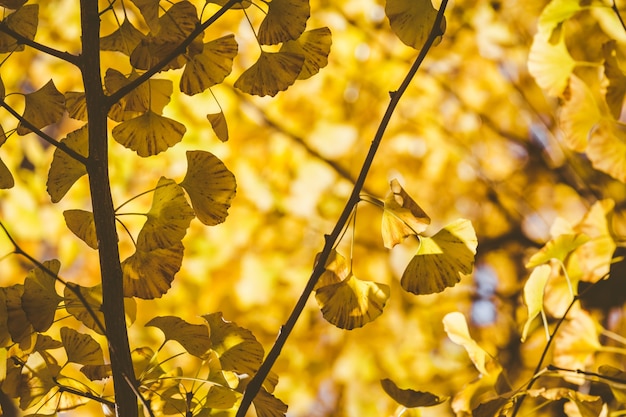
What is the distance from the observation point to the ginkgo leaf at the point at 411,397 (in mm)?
364

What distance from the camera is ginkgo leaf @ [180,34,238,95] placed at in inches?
13.2

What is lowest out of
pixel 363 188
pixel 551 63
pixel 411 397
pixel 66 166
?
pixel 411 397

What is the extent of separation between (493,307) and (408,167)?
0.37 meters

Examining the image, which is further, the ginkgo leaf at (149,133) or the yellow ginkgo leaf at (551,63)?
the yellow ginkgo leaf at (551,63)

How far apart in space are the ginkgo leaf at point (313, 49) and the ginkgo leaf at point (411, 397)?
0.18 m

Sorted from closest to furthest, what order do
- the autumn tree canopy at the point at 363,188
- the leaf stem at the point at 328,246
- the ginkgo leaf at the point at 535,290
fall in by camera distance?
the leaf stem at the point at 328,246 < the ginkgo leaf at the point at 535,290 < the autumn tree canopy at the point at 363,188

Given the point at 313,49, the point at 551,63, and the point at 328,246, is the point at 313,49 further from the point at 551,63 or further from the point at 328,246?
the point at 551,63

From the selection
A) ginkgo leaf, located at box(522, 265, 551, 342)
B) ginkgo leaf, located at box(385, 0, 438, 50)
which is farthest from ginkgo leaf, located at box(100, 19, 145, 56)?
ginkgo leaf, located at box(522, 265, 551, 342)

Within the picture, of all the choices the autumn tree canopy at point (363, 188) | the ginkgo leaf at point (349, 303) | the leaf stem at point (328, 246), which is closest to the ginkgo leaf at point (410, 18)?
the leaf stem at point (328, 246)

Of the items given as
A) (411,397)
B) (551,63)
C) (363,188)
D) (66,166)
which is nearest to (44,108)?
(66,166)

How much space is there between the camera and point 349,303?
342 millimetres

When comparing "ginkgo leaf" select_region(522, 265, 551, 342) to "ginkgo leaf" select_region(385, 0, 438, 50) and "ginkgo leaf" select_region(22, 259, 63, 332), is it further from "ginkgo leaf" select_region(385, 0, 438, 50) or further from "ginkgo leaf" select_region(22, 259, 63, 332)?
"ginkgo leaf" select_region(22, 259, 63, 332)

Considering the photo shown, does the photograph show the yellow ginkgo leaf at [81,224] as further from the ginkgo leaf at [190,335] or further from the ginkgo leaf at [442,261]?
the ginkgo leaf at [442,261]

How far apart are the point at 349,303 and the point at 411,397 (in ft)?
0.24
